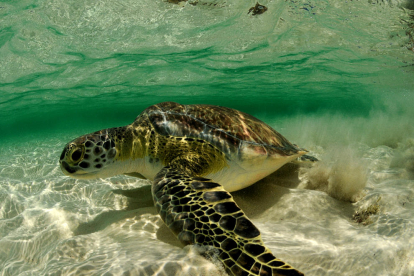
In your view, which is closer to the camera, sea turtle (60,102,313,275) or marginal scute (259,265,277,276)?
marginal scute (259,265,277,276)

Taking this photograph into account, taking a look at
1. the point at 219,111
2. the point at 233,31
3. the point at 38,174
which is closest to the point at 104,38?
the point at 233,31

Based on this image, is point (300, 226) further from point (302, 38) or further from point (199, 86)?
point (199, 86)

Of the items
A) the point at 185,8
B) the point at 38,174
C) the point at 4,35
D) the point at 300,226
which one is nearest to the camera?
the point at 300,226

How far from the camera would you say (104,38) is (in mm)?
10609

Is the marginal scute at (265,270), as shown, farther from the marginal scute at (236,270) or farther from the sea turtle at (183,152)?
the sea turtle at (183,152)

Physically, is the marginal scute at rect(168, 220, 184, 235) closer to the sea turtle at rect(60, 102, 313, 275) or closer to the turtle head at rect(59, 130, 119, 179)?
the sea turtle at rect(60, 102, 313, 275)

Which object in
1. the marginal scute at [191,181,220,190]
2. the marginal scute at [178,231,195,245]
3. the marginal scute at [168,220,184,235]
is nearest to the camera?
the marginal scute at [178,231,195,245]

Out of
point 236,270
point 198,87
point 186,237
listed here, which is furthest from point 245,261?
point 198,87

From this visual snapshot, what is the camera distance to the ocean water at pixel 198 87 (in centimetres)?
199

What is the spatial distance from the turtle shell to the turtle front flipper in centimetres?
112

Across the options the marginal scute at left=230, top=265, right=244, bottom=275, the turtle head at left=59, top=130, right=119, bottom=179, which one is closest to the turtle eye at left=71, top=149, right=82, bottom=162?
the turtle head at left=59, top=130, right=119, bottom=179

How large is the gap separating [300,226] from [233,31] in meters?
10.1

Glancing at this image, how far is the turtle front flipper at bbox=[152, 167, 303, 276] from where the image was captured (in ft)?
4.71

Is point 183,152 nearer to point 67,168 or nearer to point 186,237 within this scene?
point 67,168
